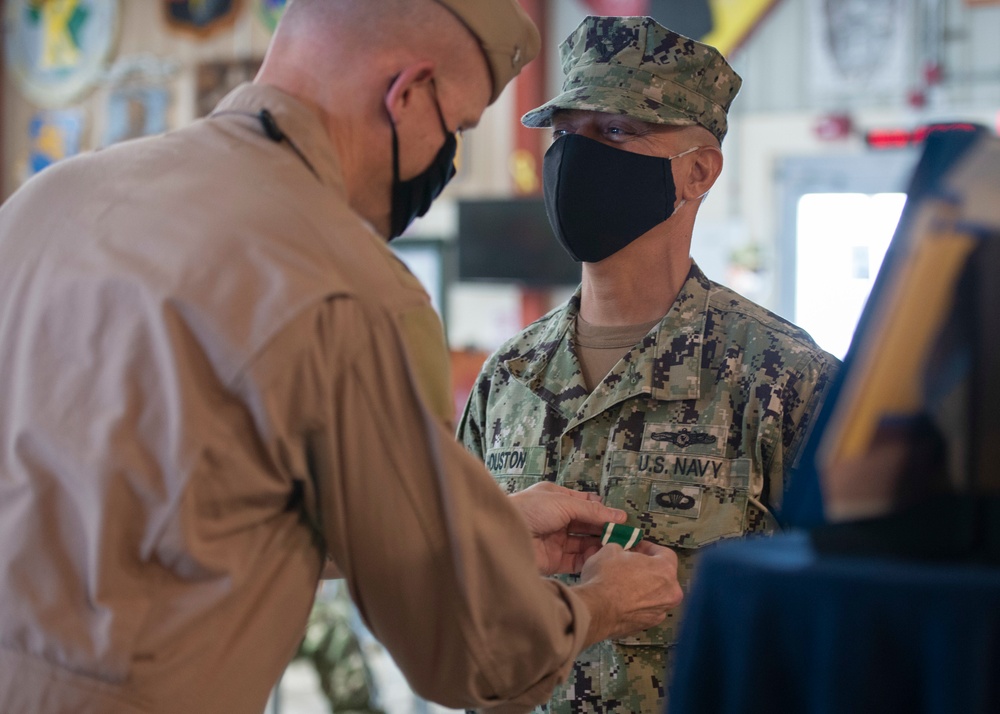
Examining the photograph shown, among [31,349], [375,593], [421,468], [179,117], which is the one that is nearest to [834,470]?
[421,468]

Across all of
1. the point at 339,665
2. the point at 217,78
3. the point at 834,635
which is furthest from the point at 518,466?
the point at 217,78

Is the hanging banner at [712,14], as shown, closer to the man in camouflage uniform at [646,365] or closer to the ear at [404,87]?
the man in camouflage uniform at [646,365]

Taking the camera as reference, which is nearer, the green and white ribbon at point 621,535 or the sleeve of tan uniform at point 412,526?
the sleeve of tan uniform at point 412,526

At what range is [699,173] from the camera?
2.00 m

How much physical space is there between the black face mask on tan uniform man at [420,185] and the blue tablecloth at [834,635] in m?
0.75

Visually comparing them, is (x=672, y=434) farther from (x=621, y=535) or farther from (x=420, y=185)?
(x=420, y=185)

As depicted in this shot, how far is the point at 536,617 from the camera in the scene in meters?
1.27

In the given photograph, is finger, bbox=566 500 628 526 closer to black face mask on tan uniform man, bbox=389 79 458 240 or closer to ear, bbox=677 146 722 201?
black face mask on tan uniform man, bbox=389 79 458 240

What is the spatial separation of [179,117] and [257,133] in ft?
28.5

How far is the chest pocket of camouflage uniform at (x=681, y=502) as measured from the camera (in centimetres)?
173

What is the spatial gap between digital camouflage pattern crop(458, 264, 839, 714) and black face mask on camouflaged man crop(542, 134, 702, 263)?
161 millimetres

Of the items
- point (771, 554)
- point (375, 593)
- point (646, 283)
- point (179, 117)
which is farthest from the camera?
point (179, 117)

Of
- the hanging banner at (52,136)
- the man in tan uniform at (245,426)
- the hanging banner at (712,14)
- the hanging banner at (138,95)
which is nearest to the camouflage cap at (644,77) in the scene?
the man in tan uniform at (245,426)

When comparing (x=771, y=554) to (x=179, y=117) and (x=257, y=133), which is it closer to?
(x=257, y=133)
